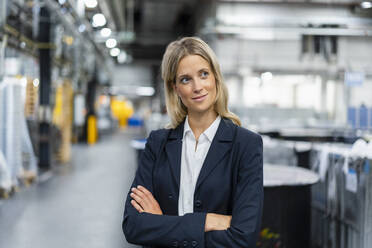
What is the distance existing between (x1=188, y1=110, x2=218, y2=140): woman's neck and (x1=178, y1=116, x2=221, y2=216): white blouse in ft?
0.05

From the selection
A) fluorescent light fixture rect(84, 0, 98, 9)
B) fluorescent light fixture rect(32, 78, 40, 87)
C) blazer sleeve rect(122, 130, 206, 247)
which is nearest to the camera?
blazer sleeve rect(122, 130, 206, 247)

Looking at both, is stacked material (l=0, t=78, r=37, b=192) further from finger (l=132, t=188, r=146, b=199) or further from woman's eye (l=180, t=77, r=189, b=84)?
woman's eye (l=180, t=77, r=189, b=84)

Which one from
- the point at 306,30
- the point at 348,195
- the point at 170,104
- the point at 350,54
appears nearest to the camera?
the point at 170,104

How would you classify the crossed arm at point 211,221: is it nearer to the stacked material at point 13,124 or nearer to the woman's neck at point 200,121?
the woman's neck at point 200,121

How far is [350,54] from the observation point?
1561 cm

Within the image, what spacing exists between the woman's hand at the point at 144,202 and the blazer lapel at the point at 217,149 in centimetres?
20

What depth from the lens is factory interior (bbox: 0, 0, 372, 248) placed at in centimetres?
366

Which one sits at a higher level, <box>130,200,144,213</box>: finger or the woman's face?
the woman's face

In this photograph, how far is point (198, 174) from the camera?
160 centimetres

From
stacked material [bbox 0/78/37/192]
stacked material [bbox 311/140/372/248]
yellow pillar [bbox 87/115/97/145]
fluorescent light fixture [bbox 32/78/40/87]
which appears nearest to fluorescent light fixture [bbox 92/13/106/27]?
fluorescent light fixture [bbox 32/78/40/87]

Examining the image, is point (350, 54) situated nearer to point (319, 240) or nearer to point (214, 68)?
point (319, 240)

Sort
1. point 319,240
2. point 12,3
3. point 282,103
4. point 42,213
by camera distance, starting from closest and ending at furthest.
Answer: point 319,240
point 42,213
point 12,3
point 282,103

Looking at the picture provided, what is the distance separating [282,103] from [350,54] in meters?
3.33

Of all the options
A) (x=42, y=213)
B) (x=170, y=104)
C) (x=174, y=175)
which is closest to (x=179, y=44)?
(x=170, y=104)
